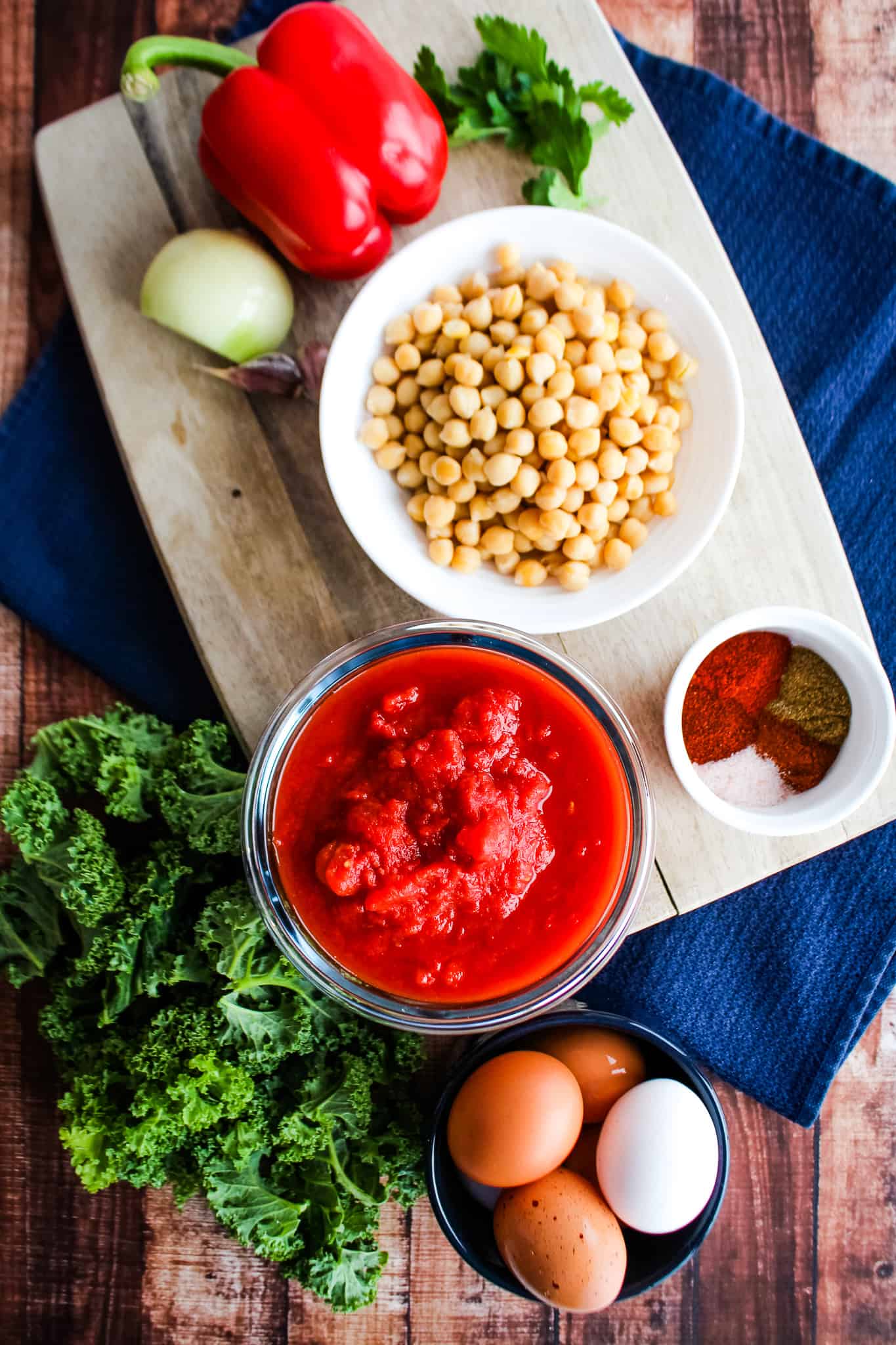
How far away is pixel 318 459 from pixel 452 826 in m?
0.83

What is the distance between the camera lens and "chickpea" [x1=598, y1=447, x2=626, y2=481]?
1844mm

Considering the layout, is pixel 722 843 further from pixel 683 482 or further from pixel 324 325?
pixel 324 325

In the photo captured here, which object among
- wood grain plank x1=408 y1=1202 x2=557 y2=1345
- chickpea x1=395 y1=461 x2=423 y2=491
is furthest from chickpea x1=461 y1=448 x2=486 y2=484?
wood grain plank x1=408 y1=1202 x2=557 y2=1345

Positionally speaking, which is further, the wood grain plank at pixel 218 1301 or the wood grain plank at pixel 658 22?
the wood grain plank at pixel 658 22

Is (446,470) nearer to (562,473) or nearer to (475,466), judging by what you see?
(475,466)

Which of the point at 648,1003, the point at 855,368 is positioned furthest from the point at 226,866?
the point at 855,368

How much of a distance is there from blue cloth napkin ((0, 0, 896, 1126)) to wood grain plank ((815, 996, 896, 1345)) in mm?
107

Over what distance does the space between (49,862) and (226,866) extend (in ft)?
1.07

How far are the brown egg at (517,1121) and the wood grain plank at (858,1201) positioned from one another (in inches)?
28.2

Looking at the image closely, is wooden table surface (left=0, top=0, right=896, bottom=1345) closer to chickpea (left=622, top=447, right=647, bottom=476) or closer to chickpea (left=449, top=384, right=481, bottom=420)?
chickpea (left=622, top=447, right=647, bottom=476)

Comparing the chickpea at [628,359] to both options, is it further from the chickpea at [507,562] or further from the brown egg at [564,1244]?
the brown egg at [564,1244]

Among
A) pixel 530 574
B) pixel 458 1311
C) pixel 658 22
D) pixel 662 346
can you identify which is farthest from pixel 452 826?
pixel 658 22

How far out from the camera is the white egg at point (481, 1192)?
6.41 ft

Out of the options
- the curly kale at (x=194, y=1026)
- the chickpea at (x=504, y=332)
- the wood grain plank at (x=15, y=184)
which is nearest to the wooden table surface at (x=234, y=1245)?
the wood grain plank at (x=15, y=184)
